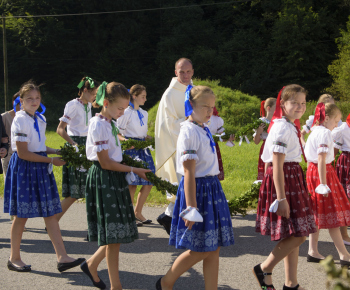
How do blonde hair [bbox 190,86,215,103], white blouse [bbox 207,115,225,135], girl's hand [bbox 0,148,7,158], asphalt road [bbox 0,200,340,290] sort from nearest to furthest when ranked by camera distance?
blonde hair [bbox 190,86,215,103] < asphalt road [bbox 0,200,340,290] < girl's hand [bbox 0,148,7,158] < white blouse [bbox 207,115,225,135]

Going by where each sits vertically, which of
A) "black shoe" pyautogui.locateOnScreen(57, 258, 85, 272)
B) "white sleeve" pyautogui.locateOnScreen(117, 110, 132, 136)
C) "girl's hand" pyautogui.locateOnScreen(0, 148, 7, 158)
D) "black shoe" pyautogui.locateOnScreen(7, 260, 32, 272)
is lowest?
"black shoe" pyautogui.locateOnScreen(7, 260, 32, 272)

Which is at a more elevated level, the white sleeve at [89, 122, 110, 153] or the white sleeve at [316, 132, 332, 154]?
the white sleeve at [89, 122, 110, 153]

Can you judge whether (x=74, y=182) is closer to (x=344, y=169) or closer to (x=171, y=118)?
(x=171, y=118)

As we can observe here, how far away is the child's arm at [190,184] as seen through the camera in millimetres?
3463

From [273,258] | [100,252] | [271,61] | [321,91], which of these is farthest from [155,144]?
[271,61]

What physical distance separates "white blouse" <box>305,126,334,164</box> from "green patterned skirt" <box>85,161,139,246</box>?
2.06m

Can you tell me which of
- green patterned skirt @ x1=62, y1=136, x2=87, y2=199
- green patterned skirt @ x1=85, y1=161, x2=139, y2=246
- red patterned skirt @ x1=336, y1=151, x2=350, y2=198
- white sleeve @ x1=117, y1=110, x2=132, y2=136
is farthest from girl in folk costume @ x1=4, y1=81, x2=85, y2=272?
A: red patterned skirt @ x1=336, y1=151, x2=350, y2=198

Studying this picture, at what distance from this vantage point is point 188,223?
3.47m

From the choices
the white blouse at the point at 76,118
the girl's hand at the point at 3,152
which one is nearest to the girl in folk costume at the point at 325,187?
the white blouse at the point at 76,118

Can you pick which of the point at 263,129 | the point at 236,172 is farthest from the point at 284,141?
the point at 236,172

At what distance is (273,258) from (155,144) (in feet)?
9.56

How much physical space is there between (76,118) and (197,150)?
10.8ft

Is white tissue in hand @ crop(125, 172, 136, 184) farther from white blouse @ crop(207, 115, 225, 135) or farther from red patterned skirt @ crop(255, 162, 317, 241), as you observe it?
white blouse @ crop(207, 115, 225, 135)

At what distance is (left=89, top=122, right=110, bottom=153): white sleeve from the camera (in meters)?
3.88
